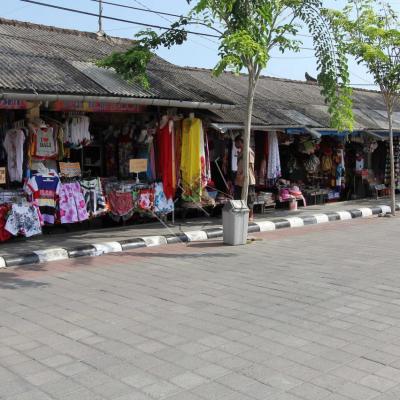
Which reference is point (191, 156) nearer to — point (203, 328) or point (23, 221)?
point (23, 221)

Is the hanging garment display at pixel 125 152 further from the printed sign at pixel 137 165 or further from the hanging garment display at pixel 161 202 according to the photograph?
the hanging garment display at pixel 161 202

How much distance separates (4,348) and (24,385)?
85cm

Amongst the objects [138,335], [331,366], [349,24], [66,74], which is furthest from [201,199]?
[331,366]

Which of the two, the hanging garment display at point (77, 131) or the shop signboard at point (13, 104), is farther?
the hanging garment display at point (77, 131)

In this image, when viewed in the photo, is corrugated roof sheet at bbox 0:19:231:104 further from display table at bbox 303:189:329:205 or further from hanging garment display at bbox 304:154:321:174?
display table at bbox 303:189:329:205

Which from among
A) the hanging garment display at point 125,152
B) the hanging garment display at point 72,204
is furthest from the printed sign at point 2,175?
the hanging garment display at point 125,152

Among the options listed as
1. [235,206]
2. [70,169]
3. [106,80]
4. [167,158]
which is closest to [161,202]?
[167,158]

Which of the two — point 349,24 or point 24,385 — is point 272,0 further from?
point 24,385

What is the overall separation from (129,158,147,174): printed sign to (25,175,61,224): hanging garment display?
174 centimetres

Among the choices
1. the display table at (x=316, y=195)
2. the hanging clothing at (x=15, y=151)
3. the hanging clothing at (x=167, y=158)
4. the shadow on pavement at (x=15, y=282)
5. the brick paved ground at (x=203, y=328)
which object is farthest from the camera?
the display table at (x=316, y=195)

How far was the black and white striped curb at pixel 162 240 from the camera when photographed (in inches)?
337

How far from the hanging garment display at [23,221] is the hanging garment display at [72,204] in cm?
58

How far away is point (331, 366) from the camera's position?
4.41 meters

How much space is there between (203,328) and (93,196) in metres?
5.65
